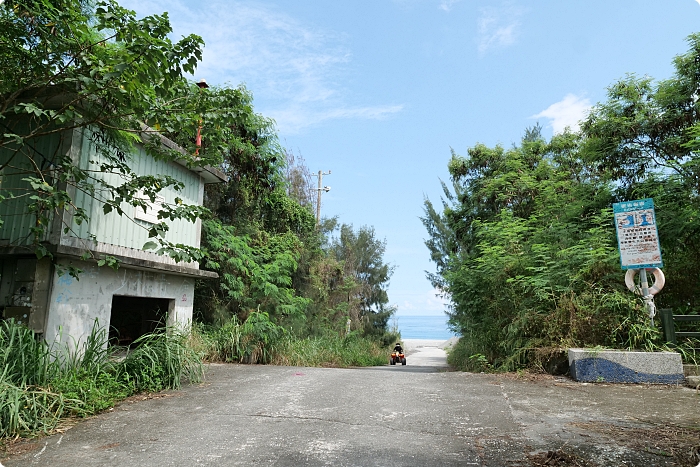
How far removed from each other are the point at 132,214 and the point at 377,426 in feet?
18.5

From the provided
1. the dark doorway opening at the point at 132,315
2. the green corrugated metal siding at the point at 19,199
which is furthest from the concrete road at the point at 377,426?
the dark doorway opening at the point at 132,315

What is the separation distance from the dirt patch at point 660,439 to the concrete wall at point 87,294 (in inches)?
230

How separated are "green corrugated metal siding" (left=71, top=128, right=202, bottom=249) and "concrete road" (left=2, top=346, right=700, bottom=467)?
276 cm

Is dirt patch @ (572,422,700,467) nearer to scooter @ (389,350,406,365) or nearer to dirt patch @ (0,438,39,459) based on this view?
dirt patch @ (0,438,39,459)

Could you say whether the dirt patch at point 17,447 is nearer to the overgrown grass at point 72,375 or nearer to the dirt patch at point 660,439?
the overgrown grass at point 72,375

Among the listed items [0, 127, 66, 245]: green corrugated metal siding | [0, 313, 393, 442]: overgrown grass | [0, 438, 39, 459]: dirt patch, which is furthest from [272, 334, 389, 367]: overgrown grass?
[0, 438, 39, 459]: dirt patch

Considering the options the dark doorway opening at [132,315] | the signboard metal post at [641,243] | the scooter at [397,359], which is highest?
the signboard metal post at [641,243]

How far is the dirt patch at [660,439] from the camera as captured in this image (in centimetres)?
337

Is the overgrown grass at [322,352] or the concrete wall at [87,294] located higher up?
the concrete wall at [87,294]

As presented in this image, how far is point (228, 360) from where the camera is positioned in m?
10.2

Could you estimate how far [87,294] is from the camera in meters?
6.54

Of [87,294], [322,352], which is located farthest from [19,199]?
[322,352]

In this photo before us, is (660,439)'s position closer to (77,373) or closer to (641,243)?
(641,243)

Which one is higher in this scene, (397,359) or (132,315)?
(132,315)
